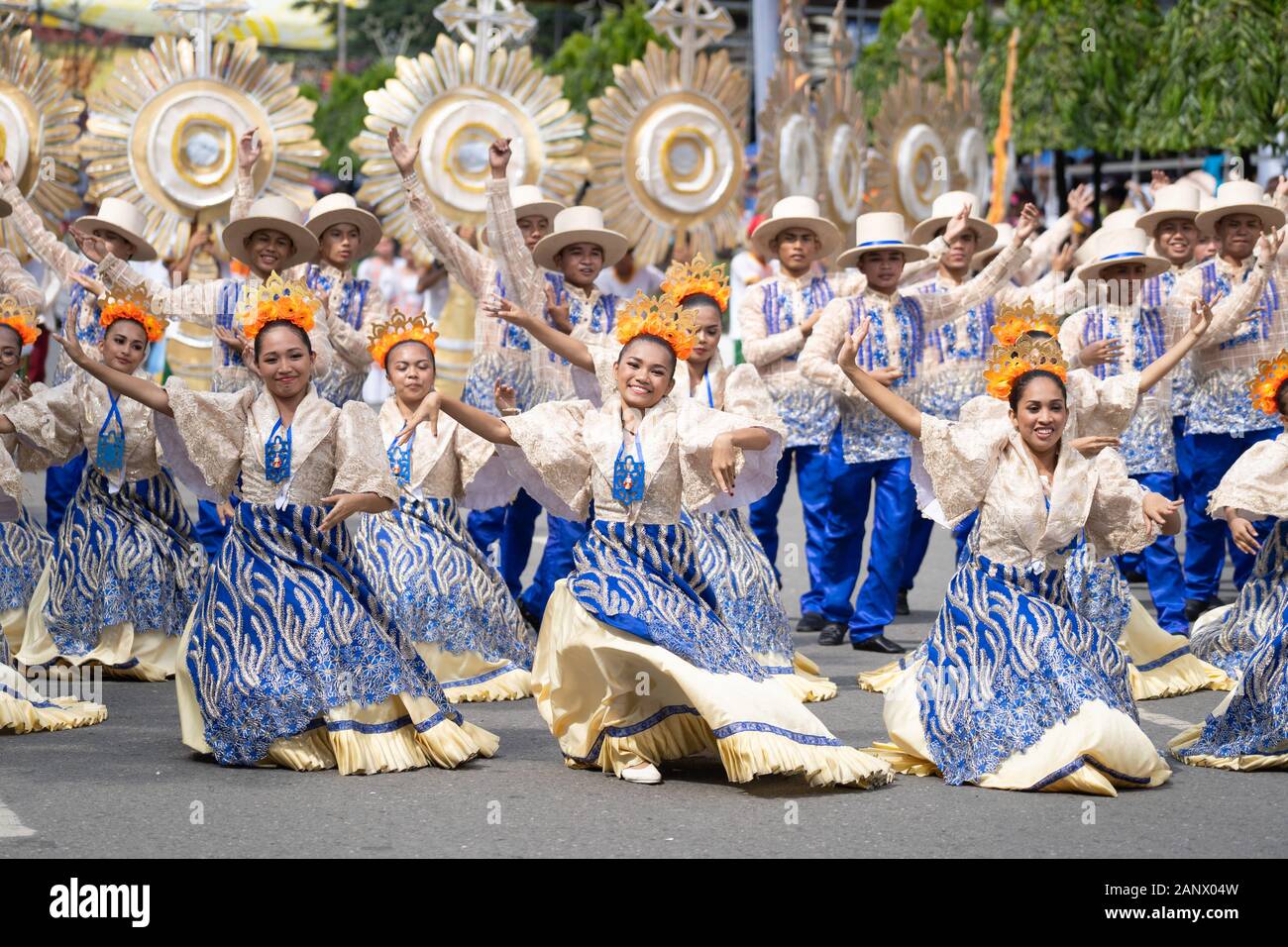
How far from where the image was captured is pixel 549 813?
18.2 feet

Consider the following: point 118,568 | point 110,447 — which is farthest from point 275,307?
point 118,568

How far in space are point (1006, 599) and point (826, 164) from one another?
832 cm

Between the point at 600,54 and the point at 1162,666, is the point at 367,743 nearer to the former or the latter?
the point at 1162,666

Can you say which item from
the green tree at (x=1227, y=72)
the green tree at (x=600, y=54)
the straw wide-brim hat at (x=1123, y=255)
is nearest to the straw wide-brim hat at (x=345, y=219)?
the straw wide-brim hat at (x=1123, y=255)

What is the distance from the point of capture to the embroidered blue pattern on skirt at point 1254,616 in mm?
7074

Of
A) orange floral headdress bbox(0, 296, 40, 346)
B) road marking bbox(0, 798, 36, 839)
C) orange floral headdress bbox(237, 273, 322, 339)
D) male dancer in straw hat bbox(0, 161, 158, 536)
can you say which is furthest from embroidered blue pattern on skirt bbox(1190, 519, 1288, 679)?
male dancer in straw hat bbox(0, 161, 158, 536)

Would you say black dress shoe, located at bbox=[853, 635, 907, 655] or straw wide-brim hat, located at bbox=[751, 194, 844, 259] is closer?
black dress shoe, located at bbox=[853, 635, 907, 655]

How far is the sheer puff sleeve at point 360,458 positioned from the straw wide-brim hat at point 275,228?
104 inches

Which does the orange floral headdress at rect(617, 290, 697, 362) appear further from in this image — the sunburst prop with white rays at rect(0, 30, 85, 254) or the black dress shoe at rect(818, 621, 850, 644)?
the sunburst prop with white rays at rect(0, 30, 85, 254)

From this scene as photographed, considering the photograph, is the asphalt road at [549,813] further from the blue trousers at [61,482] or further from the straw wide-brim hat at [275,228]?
the blue trousers at [61,482]

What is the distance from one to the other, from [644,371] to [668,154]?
513 centimetres

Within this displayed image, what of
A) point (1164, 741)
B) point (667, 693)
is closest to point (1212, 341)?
point (1164, 741)

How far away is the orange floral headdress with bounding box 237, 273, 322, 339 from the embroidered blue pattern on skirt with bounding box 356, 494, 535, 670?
1420 millimetres

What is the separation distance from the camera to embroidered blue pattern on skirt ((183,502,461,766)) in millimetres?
6125
